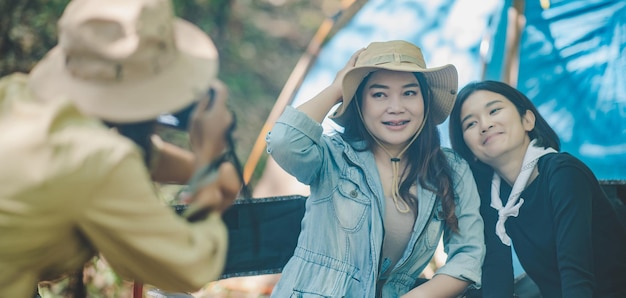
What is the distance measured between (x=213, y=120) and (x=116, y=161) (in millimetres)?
192

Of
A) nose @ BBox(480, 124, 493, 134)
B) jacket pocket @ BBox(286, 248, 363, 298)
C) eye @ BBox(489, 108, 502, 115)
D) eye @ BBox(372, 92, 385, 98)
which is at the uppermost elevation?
eye @ BBox(489, 108, 502, 115)

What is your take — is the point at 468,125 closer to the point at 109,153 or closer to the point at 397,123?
the point at 397,123

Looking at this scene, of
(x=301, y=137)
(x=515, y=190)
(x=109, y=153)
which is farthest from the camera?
(x=515, y=190)

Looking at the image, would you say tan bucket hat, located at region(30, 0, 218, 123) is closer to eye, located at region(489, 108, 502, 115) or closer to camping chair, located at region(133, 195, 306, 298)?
eye, located at region(489, 108, 502, 115)

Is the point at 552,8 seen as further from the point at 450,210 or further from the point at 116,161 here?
the point at 116,161

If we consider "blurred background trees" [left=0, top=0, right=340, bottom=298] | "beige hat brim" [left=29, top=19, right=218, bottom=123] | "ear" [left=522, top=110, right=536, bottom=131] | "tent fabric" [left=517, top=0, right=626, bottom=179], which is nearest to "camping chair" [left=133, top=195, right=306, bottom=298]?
"blurred background trees" [left=0, top=0, right=340, bottom=298]

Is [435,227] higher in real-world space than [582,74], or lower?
lower

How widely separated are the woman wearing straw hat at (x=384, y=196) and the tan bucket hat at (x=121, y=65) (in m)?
0.58

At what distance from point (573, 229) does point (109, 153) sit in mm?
1145

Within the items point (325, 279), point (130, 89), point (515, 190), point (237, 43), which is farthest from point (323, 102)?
point (237, 43)

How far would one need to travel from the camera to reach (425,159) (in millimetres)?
1745

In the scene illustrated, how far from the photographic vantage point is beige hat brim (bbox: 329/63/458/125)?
1.66m

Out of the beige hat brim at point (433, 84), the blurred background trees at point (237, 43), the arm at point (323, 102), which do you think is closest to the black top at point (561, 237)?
the beige hat brim at point (433, 84)

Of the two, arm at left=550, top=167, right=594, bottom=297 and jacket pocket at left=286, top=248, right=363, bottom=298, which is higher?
arm at left=550, top=167, right=594, bottom=297
